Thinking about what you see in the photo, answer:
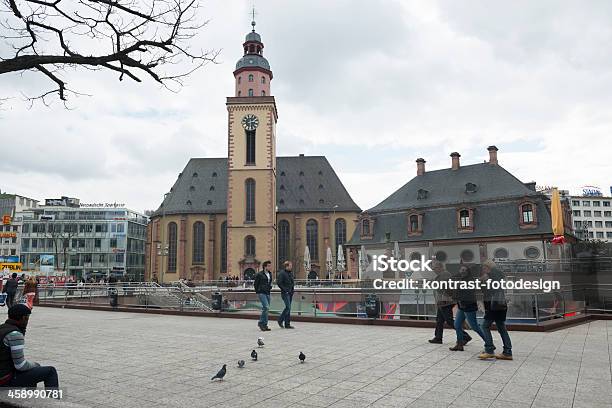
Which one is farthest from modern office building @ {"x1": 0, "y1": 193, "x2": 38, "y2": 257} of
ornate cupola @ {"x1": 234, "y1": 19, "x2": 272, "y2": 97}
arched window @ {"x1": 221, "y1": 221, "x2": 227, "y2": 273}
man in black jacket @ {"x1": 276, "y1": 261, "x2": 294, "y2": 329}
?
man in black jacket @ {"x1": 276, "y1": 261, "x2": 294, "y2": 329}

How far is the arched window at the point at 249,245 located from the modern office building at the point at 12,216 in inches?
2001

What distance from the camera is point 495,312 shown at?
8789 mm

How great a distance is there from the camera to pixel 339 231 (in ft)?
209

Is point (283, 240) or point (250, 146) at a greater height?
point (250, 146)

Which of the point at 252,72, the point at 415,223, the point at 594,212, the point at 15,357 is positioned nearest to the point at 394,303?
the point at 15,357

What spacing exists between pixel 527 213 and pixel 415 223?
9821 mm

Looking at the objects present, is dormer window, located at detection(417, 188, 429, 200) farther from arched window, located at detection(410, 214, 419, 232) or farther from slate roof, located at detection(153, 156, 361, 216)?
Result: slate roof, located at detection(153, 156, 361, 216)

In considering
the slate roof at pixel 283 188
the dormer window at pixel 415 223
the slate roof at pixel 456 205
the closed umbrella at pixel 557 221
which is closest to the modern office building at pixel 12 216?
the slate roof at pixel 283 188

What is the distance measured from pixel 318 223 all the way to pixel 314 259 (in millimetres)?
4792

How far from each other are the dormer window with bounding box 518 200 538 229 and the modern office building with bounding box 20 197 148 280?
221 ft

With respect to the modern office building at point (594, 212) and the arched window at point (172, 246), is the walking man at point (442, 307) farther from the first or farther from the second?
the modern office building at point (594, 212)

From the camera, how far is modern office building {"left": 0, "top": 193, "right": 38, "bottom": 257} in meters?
92.0

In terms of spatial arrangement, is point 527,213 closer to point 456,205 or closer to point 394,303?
point 456,205

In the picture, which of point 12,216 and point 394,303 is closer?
point 394,303
